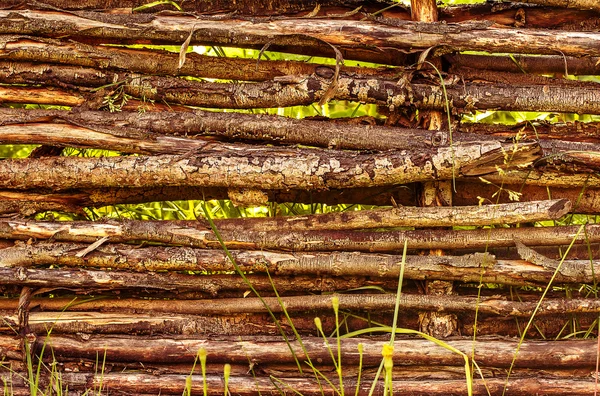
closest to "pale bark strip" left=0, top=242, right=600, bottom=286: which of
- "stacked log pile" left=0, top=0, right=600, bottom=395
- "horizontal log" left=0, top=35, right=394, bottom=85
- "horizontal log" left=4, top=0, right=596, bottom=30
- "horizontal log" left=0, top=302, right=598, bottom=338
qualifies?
"stacked log pile" left=0, top=0, right=600, bottom=395

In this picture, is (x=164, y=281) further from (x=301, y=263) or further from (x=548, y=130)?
(x=548, y=130)

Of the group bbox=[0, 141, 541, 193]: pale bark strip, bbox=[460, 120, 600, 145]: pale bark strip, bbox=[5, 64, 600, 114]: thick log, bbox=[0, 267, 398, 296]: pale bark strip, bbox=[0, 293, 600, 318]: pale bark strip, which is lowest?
bbox=[0, 293, 600, 318]: pale bark strip

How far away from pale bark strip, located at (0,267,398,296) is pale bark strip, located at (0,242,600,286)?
0.10 ft

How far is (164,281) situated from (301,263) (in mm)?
428

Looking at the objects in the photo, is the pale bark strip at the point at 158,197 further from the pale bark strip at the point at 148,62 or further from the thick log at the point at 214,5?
the thick log at the point at 214,5

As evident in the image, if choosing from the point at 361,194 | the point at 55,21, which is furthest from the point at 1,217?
the point at 361,194

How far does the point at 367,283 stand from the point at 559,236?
599 millimetres

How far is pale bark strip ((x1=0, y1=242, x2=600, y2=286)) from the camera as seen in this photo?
1.91 metres

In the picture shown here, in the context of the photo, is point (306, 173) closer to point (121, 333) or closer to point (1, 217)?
point (121, 333)

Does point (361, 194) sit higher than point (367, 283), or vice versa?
point (361, 194)

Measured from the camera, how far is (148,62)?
2.09m

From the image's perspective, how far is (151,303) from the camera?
6.68 ft

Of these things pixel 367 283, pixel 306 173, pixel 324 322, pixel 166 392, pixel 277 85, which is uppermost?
pixel 277 85

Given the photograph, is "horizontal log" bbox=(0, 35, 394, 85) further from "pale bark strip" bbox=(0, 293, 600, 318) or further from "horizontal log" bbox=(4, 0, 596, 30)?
"pale bark strip" bbox=(0, 293, 600, 318)
